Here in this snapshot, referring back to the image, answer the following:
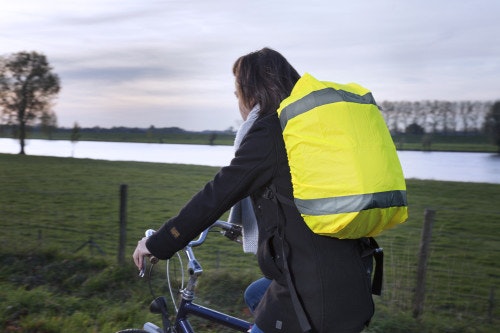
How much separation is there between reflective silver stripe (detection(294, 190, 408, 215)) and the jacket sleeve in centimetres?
21

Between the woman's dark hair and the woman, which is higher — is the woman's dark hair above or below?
above

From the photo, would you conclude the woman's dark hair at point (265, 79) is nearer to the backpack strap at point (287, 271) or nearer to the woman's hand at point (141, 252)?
the backpack strap at point (287, 271)

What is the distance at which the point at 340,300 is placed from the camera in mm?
1808

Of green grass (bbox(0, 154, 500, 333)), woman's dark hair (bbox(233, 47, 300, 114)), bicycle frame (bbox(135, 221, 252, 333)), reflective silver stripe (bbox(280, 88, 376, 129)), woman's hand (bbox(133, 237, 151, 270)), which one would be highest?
woman's dark hair (bbox(233, 47, 300, 114))

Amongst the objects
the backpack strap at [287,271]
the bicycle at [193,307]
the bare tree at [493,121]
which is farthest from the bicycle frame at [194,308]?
the bare tree at [493,121]

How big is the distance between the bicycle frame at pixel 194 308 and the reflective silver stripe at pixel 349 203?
730mm

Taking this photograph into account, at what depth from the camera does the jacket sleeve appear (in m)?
1.89

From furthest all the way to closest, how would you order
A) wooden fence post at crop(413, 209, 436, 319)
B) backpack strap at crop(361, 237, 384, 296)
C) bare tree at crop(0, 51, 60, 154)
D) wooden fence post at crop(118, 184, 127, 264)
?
1. bare tree at crop(0, 51, 60, 154)
2. wooden fence post at crop(118, 184, 127, 264)
3. wooden fence post at crop(413, 209, 436, 319)
4. backpack strap at crop(361, 237, 384, 296)

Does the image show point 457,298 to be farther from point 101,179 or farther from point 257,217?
point 101,179

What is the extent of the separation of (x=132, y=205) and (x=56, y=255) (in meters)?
11.0

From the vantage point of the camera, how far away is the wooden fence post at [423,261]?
242 inches

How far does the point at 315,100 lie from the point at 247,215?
2.12 feet

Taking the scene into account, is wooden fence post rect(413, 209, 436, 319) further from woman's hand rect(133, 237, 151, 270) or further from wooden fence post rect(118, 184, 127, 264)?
woman's hand rect(133, 237, 151, 270)

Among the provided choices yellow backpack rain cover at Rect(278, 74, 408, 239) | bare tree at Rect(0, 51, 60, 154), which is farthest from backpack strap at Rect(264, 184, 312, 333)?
bare tree at Rect(0, 51, 60, 154)
